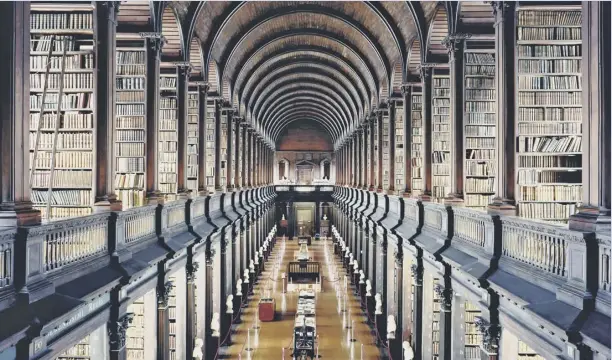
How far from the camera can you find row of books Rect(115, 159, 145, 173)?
976 cm

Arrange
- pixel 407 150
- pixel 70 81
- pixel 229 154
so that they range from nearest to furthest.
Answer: pixel 70 81
pixel 407 150
pixel 229 154

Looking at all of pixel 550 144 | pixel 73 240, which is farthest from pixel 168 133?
pixel 550 144

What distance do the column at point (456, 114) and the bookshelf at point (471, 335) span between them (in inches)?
68.3

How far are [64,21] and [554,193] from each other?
25.3 feet

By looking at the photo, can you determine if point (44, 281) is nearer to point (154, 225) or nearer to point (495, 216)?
point (154, 225)

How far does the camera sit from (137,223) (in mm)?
7293

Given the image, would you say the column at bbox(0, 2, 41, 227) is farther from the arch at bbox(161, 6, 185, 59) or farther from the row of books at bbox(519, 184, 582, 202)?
the row of books at bbox(519, 184, 582, 202)

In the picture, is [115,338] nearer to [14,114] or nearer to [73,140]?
[14,114]

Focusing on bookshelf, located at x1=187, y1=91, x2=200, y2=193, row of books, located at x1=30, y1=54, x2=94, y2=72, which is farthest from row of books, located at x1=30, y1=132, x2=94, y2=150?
bookshelf, located at x1=187, y1=91, x2=200, y2=193

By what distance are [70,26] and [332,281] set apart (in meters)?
16.3

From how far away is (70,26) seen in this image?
7926 mm

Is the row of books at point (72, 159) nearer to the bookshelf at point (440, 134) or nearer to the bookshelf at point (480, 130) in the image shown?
the bookshelf at point (480, 130)

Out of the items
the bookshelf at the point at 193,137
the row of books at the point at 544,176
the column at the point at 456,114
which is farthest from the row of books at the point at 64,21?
the row of books at the point at 544,176

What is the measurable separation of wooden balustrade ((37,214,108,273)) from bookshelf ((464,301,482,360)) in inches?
216
